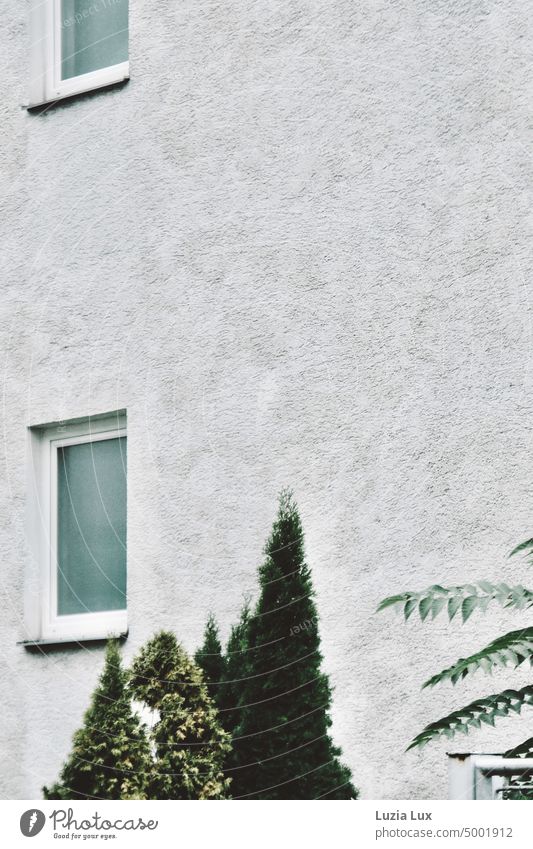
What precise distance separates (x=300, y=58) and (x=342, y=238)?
0.98 m

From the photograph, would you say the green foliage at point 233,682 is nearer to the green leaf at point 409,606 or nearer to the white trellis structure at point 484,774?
the white trellis structure at point 484,774

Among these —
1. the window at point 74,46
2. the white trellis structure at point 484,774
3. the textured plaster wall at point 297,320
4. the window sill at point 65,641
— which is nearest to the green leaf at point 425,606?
the white trellis structure at point 484,774

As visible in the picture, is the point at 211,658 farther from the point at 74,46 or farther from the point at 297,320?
the point at 74,46

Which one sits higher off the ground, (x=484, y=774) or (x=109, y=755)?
(x=109, y=755)

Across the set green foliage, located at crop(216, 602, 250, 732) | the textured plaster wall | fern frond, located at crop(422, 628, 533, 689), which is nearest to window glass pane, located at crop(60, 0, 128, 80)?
the textured plaster wall

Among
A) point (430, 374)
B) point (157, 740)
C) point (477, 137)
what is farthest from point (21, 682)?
Result: point (477, 137)

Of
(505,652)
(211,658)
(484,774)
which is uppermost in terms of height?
(211,658)

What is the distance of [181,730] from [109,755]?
0.35 m

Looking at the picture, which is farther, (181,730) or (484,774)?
(181,730)

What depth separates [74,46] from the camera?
287 inches

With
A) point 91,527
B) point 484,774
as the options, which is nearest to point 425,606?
point 484,774

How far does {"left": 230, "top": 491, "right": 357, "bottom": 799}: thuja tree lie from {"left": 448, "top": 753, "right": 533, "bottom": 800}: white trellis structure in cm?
114

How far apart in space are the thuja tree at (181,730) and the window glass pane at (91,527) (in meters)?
0.80

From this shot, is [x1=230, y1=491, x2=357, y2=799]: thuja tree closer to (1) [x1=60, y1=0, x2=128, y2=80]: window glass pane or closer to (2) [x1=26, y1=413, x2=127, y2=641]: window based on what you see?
(2) [x1=26, y1=413, x2=127, y2=641]: window
